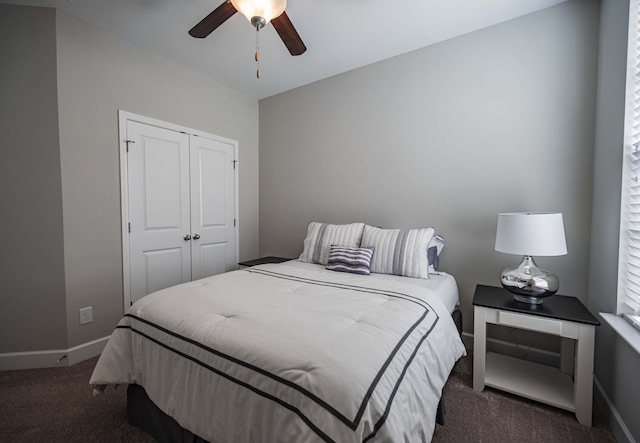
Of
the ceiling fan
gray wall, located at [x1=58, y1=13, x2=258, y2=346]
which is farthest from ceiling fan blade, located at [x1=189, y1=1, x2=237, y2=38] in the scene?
gray wall, located at [x1=58, y1=13, x2=258, y2=346]

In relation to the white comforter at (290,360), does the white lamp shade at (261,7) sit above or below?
above

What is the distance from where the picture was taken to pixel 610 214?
1.63 m

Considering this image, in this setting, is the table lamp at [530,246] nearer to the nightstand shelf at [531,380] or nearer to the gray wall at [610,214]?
the gray wall at [610,214]

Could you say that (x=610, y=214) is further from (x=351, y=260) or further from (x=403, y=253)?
(x=351, y=260)

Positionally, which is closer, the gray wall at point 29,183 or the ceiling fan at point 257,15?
the ceiling fan at point 257,15

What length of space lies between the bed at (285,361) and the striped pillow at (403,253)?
379 millimetres

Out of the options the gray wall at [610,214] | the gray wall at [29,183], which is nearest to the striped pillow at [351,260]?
the gray wall at [610,214]

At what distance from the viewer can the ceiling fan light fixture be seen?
4.94 ft

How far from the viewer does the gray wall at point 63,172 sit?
2025 mm

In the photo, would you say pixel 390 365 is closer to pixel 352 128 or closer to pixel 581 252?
pixel 581 252

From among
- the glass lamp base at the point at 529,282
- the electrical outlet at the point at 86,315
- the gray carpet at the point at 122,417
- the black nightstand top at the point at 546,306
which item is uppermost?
the glass lamp base at the point at 529,282

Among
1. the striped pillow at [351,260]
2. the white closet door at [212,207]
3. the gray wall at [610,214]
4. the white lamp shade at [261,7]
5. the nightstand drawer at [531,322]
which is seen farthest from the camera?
the white closet door at [212,207]

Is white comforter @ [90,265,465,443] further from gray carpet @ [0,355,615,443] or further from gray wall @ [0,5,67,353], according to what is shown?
gray wall @ [0,5,67,353]

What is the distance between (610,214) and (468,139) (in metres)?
1.07
